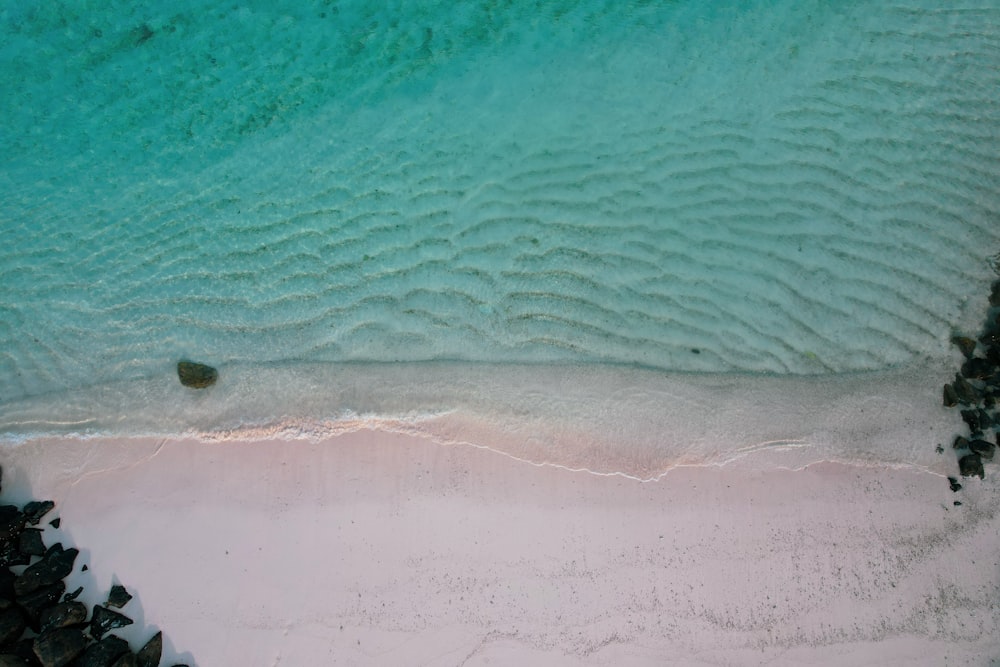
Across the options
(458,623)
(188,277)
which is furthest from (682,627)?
(188,277)

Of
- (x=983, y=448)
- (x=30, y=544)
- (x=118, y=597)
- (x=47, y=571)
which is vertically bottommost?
(x=118, y=597)

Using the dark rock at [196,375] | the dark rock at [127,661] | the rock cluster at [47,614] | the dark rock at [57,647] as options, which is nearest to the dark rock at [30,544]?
the rock cluster at [47,614]

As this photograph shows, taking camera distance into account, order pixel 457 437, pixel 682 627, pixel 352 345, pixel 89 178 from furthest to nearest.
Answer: pixel 89 178, pixel 352 345, pixel 457 437, pixel 682 627

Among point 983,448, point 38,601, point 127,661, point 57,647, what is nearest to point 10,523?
point 38,601

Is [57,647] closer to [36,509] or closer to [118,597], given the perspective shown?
[118,597]

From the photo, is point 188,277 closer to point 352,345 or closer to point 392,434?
point 352,345

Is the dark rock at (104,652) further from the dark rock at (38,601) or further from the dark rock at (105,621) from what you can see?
the dark rock at (38,601)
